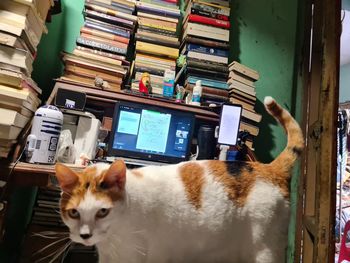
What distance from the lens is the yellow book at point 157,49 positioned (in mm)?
1812

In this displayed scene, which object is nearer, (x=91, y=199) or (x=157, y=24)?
(x=91, y=199)

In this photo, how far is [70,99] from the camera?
1493 millimetres

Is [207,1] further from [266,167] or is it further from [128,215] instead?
[128,215]

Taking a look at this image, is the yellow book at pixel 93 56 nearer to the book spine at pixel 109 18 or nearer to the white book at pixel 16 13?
the book spine at pixel 109 18

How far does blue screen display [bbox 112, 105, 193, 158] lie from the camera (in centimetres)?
154

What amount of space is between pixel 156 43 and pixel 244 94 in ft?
2.11

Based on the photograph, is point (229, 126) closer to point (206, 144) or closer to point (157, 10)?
point (206, 144)

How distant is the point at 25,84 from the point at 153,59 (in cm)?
79

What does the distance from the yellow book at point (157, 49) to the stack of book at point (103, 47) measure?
84mm

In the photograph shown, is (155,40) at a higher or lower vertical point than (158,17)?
lower

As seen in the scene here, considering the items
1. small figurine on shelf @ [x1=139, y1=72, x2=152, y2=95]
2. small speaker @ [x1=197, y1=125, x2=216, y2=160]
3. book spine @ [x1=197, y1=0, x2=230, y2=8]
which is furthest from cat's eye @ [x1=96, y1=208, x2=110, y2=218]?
book spine @ [x1=197, y1=0, x2=230, y2=8]

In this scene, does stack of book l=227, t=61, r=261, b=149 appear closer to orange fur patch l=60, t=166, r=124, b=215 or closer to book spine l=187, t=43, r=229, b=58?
book spine l=187, t=43, r=229, b=58

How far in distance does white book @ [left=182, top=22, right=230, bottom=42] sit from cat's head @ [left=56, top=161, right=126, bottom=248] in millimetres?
1359

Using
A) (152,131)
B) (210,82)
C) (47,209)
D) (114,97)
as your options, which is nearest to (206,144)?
(152,131)
